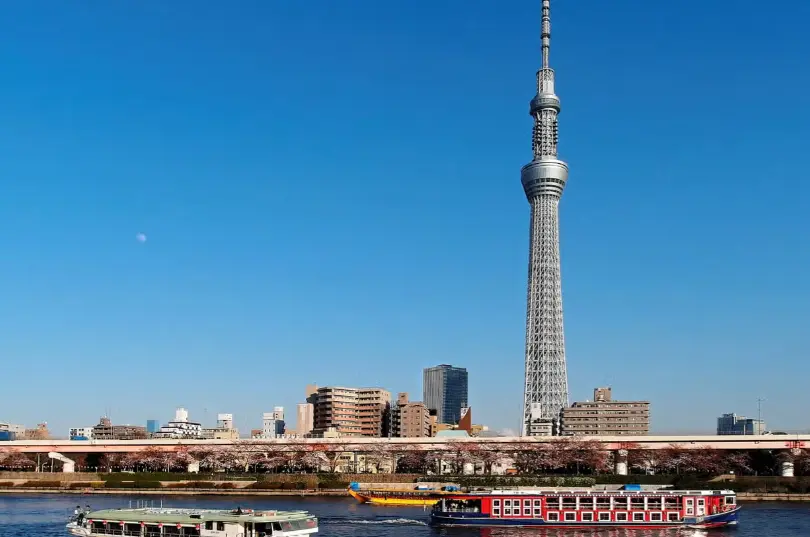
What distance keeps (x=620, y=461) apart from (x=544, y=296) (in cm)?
7804

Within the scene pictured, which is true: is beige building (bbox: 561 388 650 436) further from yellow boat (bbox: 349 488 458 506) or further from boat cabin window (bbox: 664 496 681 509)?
boat cabin window (bbox: 664 496 681 509)

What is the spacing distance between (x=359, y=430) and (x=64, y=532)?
384ft

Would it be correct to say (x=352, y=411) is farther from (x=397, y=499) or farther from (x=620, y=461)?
(x=397, y=499)

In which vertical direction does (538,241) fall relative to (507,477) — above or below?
above

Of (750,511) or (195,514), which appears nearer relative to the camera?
(195,514)

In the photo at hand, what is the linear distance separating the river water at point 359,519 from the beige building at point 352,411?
275ft

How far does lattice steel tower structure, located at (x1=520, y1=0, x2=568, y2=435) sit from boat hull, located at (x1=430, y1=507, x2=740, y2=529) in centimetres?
11413

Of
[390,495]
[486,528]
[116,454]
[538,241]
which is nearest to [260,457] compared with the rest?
[116,454]

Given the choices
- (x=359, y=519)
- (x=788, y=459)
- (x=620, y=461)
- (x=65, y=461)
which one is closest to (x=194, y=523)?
(x=359, y=519)

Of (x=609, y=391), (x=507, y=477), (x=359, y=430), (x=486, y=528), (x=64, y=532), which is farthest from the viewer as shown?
(x=609, y=391)

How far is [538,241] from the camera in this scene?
621 feet

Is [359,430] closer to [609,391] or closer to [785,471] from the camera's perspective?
[609,391]

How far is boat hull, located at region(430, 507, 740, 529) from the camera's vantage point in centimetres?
6362

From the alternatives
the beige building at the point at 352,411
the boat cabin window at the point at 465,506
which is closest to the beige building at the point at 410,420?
the beige building at the point at 352,411
